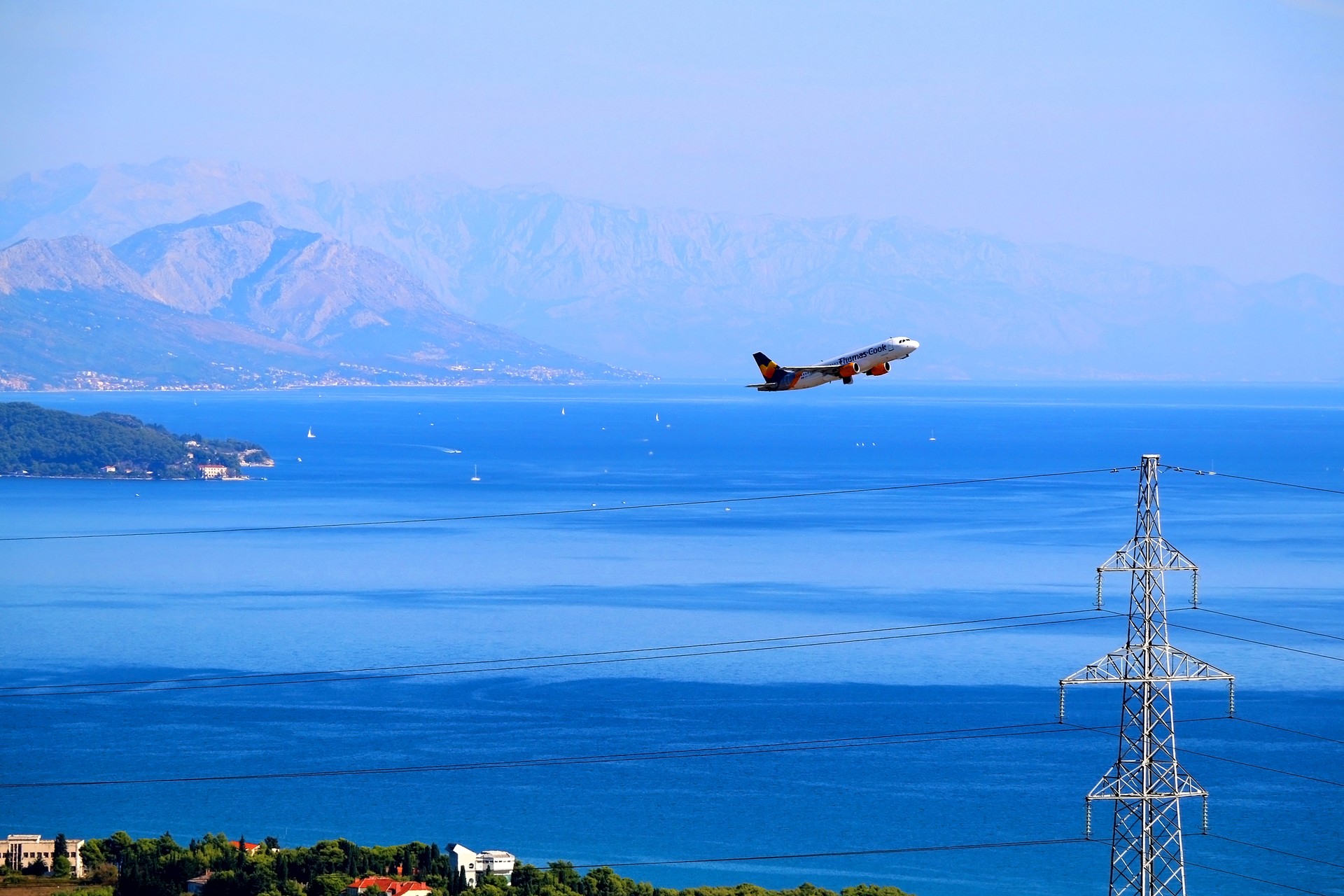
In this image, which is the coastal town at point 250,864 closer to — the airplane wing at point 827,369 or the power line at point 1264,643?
the airplane wing at point 827,369

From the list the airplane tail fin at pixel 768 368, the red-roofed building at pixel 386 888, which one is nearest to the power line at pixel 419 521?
the red-roofed building at pixel 386 888

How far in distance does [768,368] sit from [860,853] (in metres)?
24.9

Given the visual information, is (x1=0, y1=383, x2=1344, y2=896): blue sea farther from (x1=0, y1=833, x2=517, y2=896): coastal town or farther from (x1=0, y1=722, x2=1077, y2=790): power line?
(x1=0, y1=833, x2=517, y2=896): coastal town

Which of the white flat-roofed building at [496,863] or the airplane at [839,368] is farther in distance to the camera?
the white flat-roofed building at [496,863]

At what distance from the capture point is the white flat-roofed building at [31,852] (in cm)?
5572

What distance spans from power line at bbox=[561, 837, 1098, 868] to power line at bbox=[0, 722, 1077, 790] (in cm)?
1290

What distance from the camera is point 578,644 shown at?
3824 inches

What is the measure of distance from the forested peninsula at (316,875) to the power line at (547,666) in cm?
3325

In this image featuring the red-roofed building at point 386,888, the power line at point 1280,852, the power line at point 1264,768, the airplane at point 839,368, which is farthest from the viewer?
the power line at point 1264,768

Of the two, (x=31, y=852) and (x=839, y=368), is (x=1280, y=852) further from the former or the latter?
(x=31, y=852)

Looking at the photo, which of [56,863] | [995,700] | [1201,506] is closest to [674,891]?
[56,863]

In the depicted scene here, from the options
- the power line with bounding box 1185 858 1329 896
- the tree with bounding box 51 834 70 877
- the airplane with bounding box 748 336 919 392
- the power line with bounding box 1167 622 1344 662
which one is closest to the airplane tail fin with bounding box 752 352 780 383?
the airplane with bounding box 748 336 919 392

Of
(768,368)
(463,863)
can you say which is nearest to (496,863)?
(463,863)

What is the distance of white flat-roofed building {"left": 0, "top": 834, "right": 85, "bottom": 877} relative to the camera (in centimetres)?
5572
